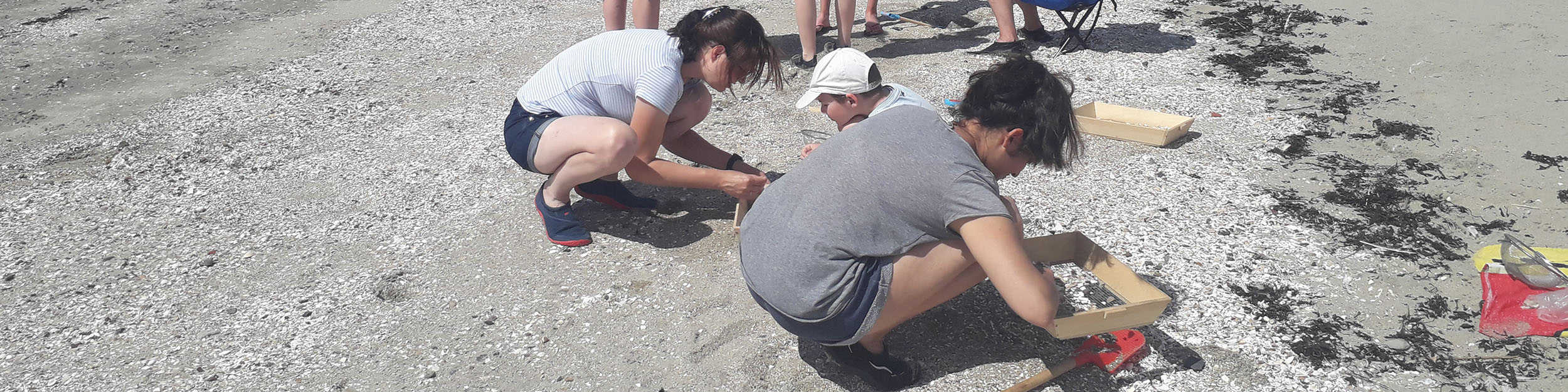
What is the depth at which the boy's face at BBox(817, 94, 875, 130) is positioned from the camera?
9.11 feet

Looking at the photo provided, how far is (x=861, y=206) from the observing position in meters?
1.85

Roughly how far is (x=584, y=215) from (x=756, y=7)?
2938 mm

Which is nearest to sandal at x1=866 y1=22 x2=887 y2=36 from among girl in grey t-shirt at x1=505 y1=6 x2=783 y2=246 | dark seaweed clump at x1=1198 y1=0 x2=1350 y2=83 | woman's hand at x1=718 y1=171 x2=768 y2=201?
dark seaweed clump at x1=1198 y1=0 x2=1350 y2=83

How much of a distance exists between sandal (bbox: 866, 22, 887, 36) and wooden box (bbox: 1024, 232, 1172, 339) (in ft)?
9.56

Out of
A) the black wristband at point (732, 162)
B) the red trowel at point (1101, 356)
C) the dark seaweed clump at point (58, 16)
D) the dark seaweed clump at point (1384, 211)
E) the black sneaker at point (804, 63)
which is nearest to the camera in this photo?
the red trowel at point (1101, 356)

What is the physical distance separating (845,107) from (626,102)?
66 cm

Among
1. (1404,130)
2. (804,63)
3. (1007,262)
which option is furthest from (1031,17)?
(1007,262)

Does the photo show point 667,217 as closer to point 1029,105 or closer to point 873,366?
point 873,366

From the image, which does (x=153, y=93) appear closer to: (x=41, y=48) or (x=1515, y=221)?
(x=41, y=48)

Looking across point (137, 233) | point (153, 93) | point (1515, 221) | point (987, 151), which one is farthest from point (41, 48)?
point (1515, 221)

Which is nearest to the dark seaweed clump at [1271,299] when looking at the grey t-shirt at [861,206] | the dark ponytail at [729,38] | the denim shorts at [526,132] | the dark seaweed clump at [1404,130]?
the grey t-shirt at [861,206]

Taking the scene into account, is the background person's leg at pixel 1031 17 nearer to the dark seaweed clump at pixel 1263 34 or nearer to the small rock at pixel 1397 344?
the dark seaweed clump at pixel 1263 34

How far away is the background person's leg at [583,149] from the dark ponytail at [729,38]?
11.8 inches

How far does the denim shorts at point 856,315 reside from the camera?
1961 millimetres
